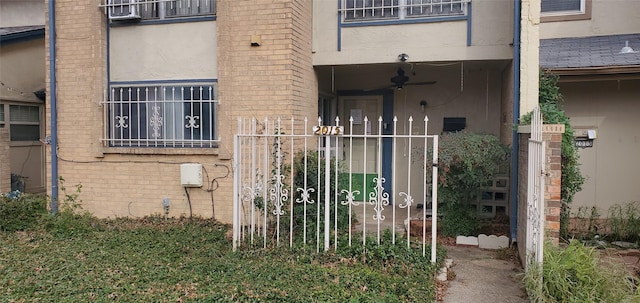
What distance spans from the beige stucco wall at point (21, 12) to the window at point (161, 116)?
29.0 ft

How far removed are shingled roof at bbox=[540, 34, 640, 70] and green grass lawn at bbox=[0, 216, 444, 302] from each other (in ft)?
11.8

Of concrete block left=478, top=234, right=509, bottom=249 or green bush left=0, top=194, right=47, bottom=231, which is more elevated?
green bush left=0, top=194, right=47, bottom=231

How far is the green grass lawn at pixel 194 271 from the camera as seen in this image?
451 cm

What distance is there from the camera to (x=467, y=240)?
6.73 metres

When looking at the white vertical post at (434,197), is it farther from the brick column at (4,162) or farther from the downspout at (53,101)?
the brick column at (4,162)

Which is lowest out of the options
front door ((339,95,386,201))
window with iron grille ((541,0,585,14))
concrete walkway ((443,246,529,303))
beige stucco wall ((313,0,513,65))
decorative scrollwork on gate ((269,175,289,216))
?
concrete walkway ((443,246,529,303))

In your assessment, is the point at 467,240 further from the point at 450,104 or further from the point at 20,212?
the point at 20,212

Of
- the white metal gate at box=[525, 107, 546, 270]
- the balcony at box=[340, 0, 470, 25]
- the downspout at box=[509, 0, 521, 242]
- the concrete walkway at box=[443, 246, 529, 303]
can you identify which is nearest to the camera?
the white metal gate at box=[525, 107, 546, 270]

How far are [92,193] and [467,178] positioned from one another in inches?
230

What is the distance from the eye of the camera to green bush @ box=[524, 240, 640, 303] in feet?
12.8

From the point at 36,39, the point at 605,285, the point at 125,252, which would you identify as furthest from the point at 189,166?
the point at 36,39

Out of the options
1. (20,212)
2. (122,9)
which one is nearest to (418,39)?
(122,9)

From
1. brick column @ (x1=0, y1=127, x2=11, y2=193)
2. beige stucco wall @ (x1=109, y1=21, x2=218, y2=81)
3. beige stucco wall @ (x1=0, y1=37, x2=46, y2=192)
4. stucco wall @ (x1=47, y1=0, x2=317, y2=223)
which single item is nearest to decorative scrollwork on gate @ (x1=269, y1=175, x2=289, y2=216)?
stucco wall @ (x1=47, y1=0, x2=317, y2=223)

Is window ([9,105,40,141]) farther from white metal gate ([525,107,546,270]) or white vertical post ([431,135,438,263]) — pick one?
white metal gate ([525,107,546,270])
